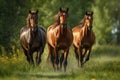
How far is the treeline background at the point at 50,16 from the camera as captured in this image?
910 inches

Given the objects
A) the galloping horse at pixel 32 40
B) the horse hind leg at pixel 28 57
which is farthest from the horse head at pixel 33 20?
the horse hind leg at pixel 28 57

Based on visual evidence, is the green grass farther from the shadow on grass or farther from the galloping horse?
the galloping horse

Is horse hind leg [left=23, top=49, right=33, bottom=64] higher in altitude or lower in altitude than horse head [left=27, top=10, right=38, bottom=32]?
lower

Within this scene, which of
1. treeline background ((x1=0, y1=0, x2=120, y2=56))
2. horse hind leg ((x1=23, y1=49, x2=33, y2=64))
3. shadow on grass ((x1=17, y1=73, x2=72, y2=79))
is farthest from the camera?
treeline background ((x1=0, y1=0, x2=120, y2=56))

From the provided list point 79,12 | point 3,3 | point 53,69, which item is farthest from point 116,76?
point 79,12

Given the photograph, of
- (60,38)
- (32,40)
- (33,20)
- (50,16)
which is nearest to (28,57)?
(32,40)

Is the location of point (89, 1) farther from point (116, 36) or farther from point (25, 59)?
point (25, 59)

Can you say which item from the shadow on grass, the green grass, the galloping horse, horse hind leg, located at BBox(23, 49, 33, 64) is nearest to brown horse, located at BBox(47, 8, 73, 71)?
the galloping horse

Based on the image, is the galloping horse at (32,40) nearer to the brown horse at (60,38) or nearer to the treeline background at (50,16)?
the brown horse at (60,38)

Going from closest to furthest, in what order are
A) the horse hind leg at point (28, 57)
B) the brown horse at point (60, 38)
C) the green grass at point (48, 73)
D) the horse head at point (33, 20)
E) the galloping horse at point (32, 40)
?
the green grass at point (48, 73) < the horse head at point (33, 20) < the brown horse at point (60, 38) < the galloping horse at point (32, 40) < the horse hind leg at point (28, 57)

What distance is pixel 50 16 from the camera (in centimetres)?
4681

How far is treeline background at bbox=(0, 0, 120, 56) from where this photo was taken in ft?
75.8

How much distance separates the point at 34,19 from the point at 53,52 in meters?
3.16

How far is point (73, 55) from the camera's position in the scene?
28.0 m
